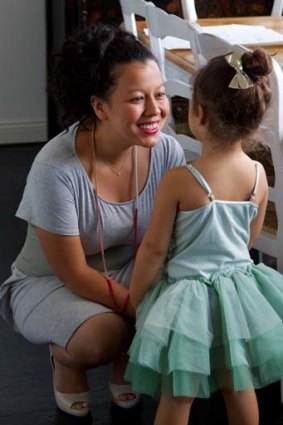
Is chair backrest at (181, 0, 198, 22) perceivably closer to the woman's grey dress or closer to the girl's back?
the woman's grey dress

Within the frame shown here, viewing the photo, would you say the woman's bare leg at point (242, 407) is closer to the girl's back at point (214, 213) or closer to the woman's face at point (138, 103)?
the girl's back at point (214, 213)

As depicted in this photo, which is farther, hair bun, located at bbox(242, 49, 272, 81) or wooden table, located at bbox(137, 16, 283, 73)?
wooden table, located at bbox(137, 16, 283, 73)

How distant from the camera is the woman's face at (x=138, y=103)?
2.19 m

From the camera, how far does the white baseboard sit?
15.1 feet

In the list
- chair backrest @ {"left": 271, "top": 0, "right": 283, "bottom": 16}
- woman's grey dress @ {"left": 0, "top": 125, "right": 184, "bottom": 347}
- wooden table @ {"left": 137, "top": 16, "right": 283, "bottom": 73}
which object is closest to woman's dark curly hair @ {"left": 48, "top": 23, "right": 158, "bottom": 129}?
woman's grey dress @ {"left": 0, "top": 125, "right": 184, "bottom": 347}

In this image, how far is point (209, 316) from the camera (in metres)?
2.09

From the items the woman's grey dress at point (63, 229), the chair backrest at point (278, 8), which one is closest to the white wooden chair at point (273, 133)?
the woman's grey dress at point (63, 229)

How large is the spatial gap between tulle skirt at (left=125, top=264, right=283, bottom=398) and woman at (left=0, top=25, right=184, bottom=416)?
0.18 meters

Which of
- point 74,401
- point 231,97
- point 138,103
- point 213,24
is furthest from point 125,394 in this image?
point 213,24

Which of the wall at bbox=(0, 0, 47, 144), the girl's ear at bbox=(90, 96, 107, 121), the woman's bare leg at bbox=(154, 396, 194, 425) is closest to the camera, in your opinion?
the woman's bare leg at bbox=(154, 396, 194, 425)

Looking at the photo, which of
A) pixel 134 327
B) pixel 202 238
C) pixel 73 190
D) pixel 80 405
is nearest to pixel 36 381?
pixel 80 405

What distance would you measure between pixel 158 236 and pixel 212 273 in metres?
0.14

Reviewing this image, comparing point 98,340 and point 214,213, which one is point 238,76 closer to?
point 214,213

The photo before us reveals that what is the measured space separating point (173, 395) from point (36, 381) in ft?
2.10
